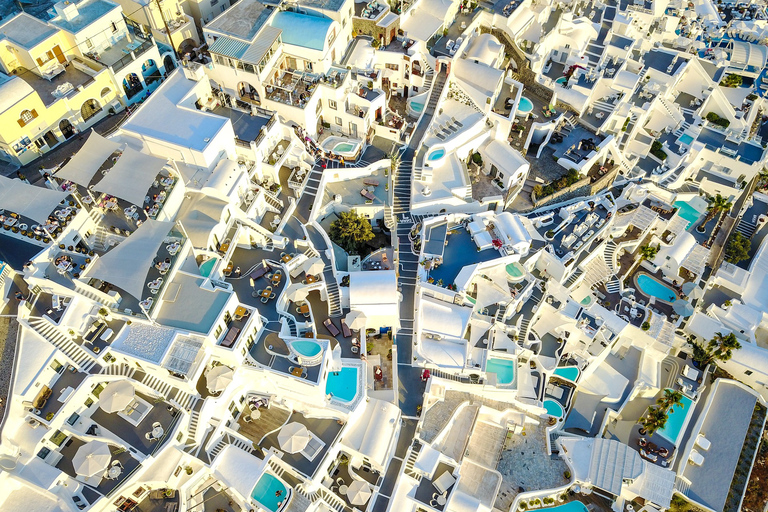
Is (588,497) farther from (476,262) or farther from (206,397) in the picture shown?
(206,397)

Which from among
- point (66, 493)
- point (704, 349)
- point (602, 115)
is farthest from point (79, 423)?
point (602, 115)

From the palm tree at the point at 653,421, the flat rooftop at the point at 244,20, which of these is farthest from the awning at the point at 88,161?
the palm tree at the point at 653,421

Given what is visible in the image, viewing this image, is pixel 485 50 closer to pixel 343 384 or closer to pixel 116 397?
pixel 343 384

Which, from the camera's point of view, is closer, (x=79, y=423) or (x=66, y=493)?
(x=66, y=493)

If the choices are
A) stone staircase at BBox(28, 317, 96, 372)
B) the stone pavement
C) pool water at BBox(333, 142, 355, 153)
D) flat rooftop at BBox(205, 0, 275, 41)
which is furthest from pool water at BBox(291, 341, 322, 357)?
flat rooftop at BBox(205, 0, 275, 41)

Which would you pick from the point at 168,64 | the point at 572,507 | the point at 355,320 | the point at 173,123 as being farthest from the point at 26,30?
the point at 572,507

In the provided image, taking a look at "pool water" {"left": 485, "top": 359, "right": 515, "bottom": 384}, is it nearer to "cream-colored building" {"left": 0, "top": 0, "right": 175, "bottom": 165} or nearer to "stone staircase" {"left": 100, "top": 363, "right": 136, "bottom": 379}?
"stone staircase" {"left": 100, "top": 363, "right": 136, "bottom": 379}

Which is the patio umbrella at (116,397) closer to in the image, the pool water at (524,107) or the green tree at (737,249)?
the pool water at (524,107)
